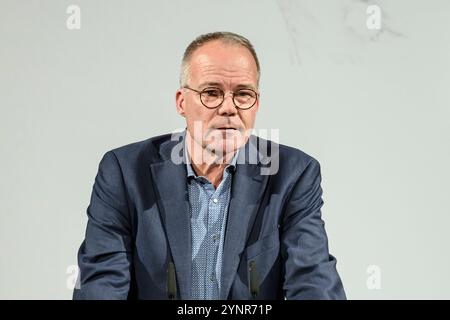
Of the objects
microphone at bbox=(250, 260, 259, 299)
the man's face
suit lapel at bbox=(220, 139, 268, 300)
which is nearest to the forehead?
the man's face

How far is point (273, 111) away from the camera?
6.27ft

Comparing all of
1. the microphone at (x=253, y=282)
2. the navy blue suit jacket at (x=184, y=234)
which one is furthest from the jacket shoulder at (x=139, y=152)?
the microphone at (x=253, y=282)

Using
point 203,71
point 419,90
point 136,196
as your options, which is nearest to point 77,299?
point 136,196

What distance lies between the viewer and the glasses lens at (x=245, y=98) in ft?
4.81

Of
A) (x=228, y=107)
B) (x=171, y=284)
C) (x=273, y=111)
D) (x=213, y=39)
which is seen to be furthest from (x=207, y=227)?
(x=273, y=111)

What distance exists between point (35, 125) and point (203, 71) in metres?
0.68

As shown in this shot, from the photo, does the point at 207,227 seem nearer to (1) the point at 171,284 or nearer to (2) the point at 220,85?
(1) the point at 171,284

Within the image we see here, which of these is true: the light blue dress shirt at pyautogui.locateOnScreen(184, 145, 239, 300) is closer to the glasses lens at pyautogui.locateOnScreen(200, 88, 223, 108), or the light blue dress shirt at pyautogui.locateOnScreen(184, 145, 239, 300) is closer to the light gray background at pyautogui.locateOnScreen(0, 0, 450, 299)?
the glasses lens at pyautogui.locateOnScreen(200, 88, 223, 108)

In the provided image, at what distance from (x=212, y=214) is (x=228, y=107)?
24 cm

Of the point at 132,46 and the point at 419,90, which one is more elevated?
the point at 132,46

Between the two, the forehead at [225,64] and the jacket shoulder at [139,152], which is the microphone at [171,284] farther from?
the forehead at [225,64]

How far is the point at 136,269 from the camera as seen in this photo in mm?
1459

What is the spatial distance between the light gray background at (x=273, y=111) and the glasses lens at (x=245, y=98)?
0.42m
